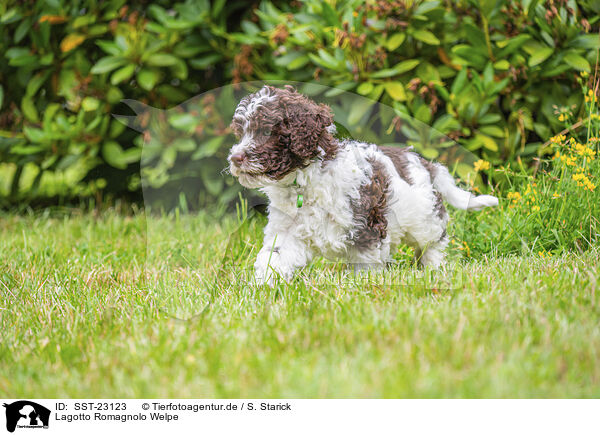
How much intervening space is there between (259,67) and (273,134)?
5.77ft

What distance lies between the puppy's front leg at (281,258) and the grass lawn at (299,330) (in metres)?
0.09

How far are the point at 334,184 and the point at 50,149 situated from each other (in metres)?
3.47

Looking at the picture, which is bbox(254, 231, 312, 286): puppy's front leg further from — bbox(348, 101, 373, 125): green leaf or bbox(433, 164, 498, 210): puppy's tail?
bbox(433, 164, 498, 210): puppy's tail

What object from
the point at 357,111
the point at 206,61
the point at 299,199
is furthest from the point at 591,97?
the point at 206,61

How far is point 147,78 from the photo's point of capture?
4.50m

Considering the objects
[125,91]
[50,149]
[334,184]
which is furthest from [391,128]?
[50,149]

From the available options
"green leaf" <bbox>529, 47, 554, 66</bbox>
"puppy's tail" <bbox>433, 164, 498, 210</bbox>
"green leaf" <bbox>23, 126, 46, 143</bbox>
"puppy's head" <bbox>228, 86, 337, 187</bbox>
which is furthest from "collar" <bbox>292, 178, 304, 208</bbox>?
"green leaf" <bbox>23, 126, 46, 143</bbox>

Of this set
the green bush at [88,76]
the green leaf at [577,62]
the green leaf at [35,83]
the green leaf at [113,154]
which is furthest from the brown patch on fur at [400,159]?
the green leaf at [35,83]

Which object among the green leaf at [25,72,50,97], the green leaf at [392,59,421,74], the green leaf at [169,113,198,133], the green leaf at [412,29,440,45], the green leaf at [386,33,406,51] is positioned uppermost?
the green leaf at [412,29,440,45]

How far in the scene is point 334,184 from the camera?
107 inches

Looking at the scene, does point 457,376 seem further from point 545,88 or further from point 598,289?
point 545,88

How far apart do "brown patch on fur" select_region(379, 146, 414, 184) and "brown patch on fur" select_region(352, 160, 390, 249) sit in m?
0.10
